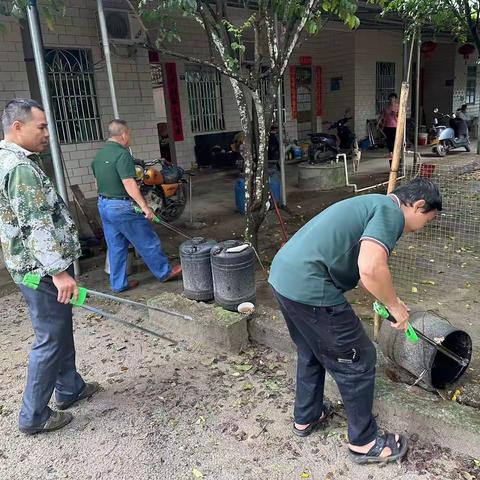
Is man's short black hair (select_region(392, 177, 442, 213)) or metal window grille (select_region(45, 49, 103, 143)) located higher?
metal window grille (select_region(45, 49, 103, 143))

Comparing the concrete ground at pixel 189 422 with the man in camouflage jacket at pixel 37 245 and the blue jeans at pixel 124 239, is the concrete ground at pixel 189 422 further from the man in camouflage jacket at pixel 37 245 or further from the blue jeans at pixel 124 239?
the blue jeans at pixel 124 239

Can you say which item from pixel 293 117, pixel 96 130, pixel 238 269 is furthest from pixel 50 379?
pixel 293 117

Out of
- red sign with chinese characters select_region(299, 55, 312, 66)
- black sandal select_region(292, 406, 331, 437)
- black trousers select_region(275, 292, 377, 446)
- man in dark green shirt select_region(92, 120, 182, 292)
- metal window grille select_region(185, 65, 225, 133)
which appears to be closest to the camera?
black trousers select_region(275, 292, 377, 446)

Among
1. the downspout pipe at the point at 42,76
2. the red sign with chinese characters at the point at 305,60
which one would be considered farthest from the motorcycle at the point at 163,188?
the red sign with chinese characters at the point at 305,60

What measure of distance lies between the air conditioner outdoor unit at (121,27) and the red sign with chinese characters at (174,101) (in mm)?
2086

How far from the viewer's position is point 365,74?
13.6m

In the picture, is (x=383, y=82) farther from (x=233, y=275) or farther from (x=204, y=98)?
(x=233, y=275)

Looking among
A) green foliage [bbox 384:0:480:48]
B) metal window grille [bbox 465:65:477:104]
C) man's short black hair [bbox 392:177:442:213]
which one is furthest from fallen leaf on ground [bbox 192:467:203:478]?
metal window grille [bbox 465:65:477:104]

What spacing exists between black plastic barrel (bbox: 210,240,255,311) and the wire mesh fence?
1424 mm

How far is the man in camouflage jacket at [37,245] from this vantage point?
2277 millimetres

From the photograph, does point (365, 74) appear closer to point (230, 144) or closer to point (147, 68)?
point (230, 144)

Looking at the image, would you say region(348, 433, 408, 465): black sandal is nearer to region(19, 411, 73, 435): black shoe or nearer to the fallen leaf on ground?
the fallen leaf on ground

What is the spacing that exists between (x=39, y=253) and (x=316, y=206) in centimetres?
557

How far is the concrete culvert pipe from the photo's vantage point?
254 cm
